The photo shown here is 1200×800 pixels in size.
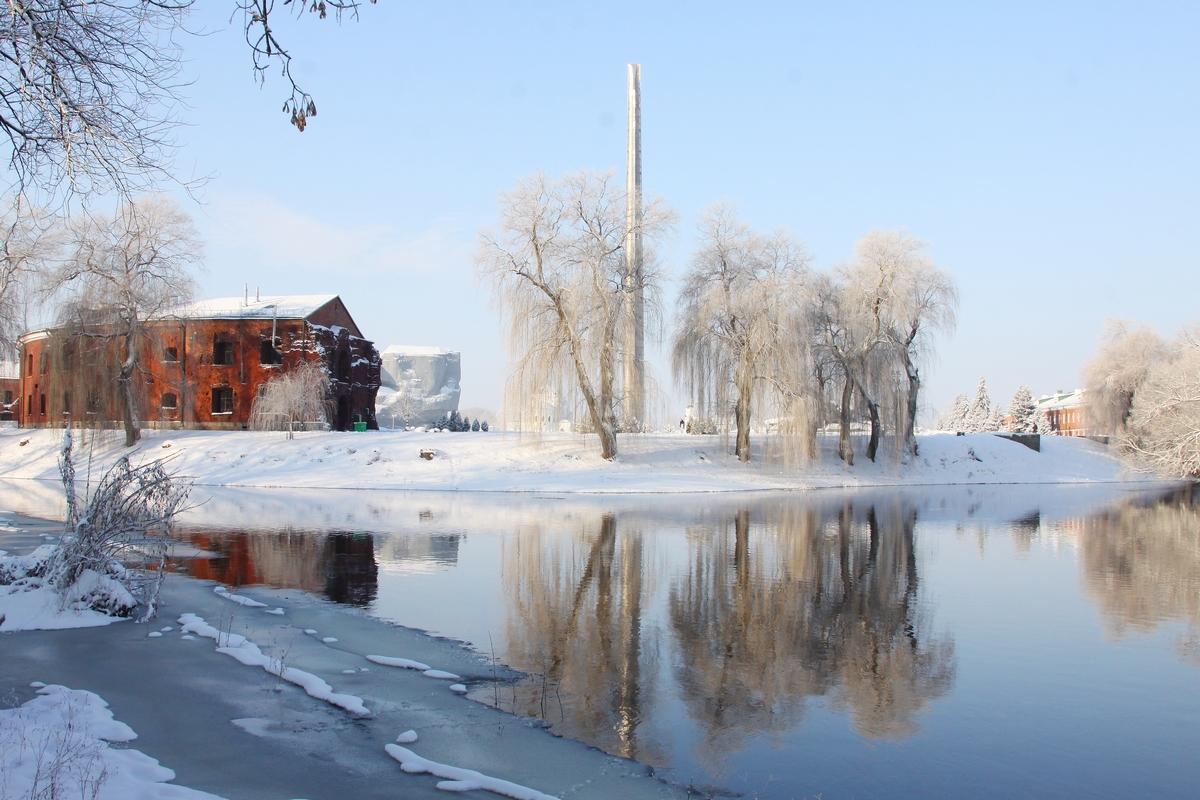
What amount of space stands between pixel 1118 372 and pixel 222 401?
171 ft

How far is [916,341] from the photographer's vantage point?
4088cm

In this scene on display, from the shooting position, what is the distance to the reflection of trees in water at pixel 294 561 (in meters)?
12.1

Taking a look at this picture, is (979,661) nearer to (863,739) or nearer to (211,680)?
(863,739)

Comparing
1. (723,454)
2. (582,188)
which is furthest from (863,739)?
(723,454)

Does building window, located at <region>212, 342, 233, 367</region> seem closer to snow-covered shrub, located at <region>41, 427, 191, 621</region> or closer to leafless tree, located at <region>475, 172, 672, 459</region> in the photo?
leafless tree, located at <region>475, 172, 672, 459</region>

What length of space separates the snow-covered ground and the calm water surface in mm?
12752

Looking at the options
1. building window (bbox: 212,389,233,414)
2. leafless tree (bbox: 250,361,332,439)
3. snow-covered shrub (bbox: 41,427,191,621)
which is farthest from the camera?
building window (bbox: 212,389,233,414)

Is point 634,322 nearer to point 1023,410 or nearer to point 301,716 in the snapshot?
point 301,716

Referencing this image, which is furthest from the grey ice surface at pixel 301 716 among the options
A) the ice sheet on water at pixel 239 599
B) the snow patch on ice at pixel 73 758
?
the ice sheet on water at pixel 239 599

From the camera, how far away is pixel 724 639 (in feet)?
29.6

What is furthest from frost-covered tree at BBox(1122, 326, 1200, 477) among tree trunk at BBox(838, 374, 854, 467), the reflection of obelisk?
the reflection of obelisk

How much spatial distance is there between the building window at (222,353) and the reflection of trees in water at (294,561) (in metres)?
31.9

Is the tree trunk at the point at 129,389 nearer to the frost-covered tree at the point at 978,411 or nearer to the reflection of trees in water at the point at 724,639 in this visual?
the reflection of trees in water at the point at 724,639

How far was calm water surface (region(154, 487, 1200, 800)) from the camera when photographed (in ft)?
19.5
